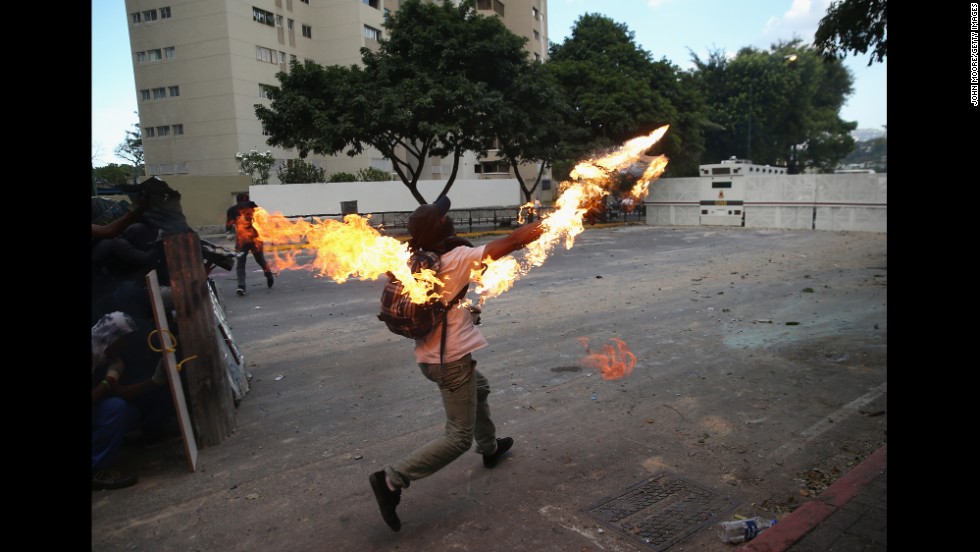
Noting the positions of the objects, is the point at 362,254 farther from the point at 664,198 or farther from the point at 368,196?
the point at 664,198

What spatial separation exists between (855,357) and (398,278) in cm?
573

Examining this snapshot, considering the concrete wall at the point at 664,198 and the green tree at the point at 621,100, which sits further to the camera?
the green tree at the point at 621,100

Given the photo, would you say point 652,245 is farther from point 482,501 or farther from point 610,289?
point 482,501

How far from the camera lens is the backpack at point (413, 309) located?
11.5 feet

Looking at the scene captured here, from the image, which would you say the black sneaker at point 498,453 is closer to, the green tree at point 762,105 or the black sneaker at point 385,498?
the black sneaker at point 385,498

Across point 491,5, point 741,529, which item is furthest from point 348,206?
point 491,5

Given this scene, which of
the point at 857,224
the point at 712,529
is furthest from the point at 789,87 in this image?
the point at 712,529

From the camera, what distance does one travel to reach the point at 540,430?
4906 mm

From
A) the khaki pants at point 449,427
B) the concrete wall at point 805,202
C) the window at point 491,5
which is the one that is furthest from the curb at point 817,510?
the window at point 491,5

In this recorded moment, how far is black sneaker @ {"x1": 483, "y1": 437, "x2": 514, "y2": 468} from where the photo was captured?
4.26m

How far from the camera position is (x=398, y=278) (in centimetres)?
359

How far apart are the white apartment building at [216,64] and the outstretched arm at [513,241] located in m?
38.0

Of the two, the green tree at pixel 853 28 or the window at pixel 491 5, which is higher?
the window at pixel 491 5
